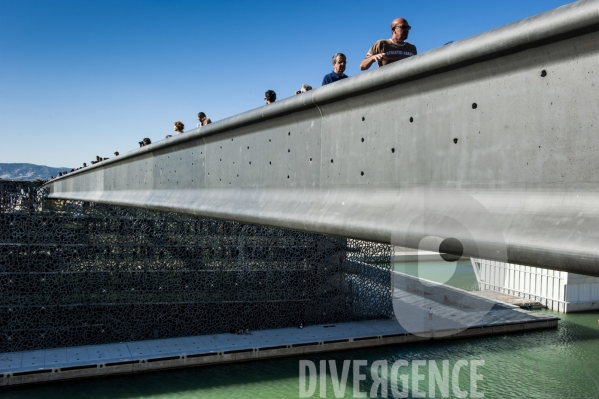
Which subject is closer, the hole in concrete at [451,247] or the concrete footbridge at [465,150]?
the concrete footbridge at [465,150]

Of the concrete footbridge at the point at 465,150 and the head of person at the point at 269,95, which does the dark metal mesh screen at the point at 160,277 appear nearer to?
the head of person at the point at 269,95

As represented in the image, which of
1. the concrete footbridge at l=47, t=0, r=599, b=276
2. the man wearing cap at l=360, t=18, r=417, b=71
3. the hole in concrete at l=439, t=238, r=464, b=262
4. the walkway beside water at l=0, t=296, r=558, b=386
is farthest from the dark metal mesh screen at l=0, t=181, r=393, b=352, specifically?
the hole in concrete at l=439, t=238, r=464, b=262

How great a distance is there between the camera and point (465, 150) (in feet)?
7.37

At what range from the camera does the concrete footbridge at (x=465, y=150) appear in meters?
1.80

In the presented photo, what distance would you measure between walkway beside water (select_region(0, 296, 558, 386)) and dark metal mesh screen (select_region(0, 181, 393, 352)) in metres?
0.68

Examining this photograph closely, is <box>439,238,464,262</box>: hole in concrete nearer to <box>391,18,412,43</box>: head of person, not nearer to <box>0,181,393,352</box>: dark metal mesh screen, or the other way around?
<box>391,18,412,43</box>: head of person

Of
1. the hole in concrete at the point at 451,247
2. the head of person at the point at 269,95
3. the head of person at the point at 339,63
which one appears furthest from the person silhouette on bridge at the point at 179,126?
the hole in concrete at the point at 451,247

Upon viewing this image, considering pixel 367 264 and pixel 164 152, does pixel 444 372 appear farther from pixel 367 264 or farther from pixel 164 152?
pixel 164 152

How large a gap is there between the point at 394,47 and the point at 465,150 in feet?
3.78

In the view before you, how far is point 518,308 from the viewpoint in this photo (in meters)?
25.0

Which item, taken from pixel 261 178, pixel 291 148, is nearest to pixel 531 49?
pixel 291 148

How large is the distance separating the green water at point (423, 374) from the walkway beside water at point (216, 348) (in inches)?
10.8

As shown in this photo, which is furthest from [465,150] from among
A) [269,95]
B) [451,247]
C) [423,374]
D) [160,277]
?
[160,277]

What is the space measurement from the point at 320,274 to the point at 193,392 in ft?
26.9
